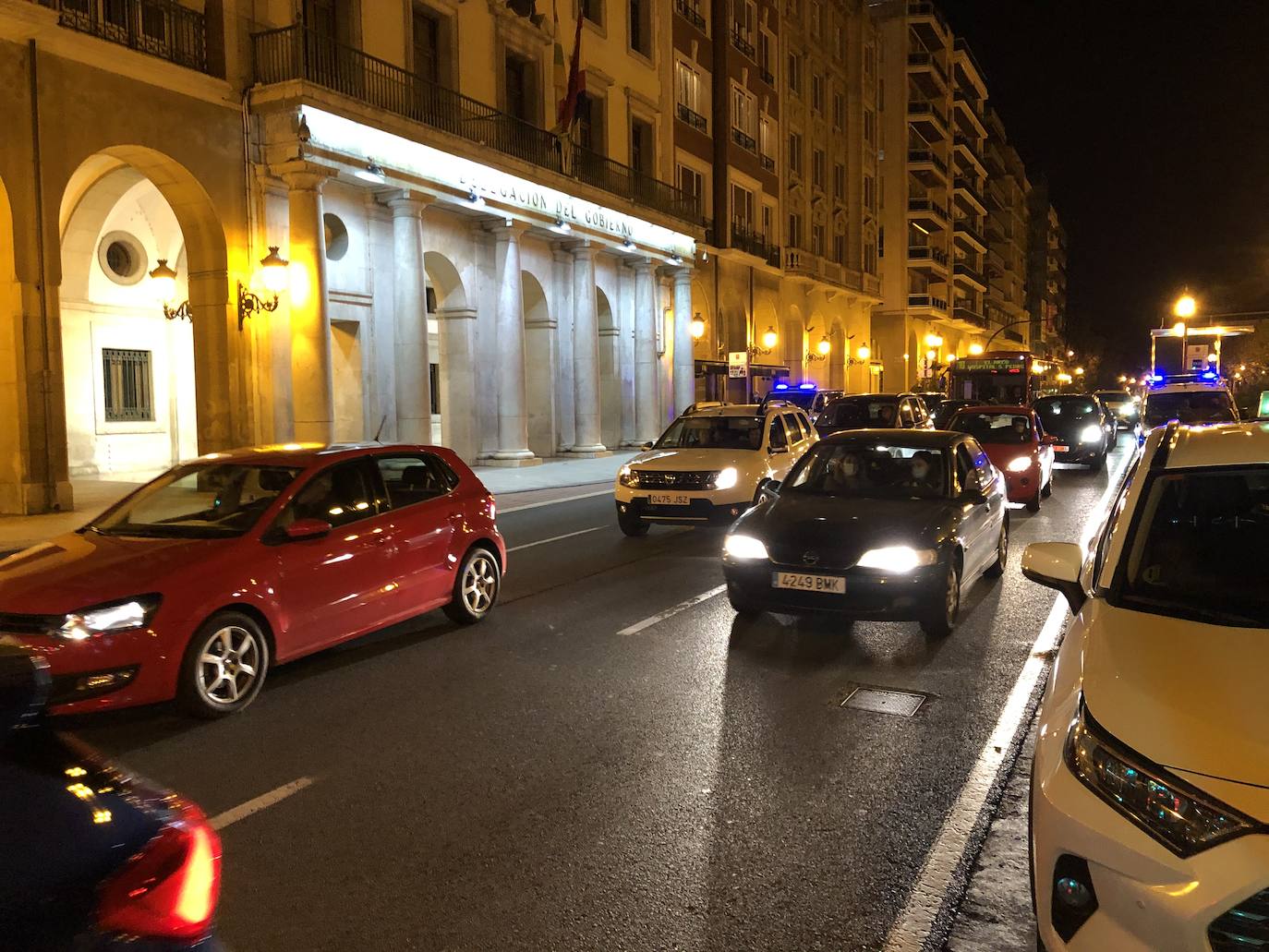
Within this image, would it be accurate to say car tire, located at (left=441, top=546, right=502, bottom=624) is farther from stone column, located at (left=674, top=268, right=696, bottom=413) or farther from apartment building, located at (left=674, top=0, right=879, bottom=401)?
stone column, located at (left=674, top=268, right=696, bottom=413)

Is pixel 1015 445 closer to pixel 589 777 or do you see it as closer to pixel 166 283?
pixel 589 777

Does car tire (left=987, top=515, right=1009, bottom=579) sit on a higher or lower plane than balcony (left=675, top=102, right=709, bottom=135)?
lower

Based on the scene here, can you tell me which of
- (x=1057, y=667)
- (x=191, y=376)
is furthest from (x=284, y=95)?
(x=1057, y=667)

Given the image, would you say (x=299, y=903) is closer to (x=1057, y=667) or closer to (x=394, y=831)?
(x=394, y=831)

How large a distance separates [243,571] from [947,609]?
492 centimetres

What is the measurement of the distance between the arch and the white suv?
49.7ft

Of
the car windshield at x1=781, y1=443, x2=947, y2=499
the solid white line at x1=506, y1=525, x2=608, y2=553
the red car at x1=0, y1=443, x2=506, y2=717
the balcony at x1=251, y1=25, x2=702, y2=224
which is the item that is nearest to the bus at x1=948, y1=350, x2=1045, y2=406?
the balcony at x1=251, y1=25, x2=702, y2=224

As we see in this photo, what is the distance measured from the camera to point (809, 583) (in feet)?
23.1

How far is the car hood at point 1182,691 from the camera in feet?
8.09

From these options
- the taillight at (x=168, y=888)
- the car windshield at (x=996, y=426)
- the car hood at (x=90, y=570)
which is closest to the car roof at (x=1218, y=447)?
the taillight at (x=168, y=888)

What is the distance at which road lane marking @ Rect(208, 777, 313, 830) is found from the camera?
427cm

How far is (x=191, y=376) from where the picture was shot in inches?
904

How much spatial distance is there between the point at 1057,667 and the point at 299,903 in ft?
9.28

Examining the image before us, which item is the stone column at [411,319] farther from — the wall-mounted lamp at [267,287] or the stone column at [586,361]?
the stone column at [586,361]
